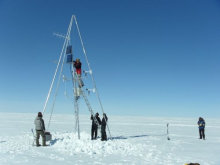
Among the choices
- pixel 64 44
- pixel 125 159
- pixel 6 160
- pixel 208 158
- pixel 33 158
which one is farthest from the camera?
pixel 64 44

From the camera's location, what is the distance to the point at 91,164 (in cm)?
680

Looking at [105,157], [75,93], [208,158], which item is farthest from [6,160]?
[208,158]

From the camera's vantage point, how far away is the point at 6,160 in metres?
6.61

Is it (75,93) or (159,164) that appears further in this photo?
(75,93)

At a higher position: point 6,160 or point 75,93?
point 75,93

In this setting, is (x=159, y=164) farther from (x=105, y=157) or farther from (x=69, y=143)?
(x=69, y=143)

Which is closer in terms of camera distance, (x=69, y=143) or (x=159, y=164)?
(x=159, y=164)

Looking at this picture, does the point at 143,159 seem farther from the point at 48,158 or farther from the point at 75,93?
the point at 75,93

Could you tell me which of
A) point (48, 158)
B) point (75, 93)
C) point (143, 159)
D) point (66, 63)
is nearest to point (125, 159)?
point (143, 159)

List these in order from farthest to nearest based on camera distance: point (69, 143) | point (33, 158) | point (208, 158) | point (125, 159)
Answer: point (69, 143)
point (208, 158)
point (125, 159)
point (33, 158)

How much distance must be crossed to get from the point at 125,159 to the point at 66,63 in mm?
6960

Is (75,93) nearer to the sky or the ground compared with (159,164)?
nearer to the sky

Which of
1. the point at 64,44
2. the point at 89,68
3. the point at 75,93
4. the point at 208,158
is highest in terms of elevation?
the point at 64,44

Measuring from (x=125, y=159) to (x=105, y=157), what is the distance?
2.71ft
